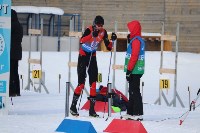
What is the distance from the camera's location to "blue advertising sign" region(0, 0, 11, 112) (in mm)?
12523

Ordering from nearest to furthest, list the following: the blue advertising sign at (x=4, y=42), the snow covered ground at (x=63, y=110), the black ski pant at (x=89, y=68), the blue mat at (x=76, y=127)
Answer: the blue mat at (x=76, y=127), the snow covered ground at (x=63, y=110), the blue advertising sign at (x=4, y=42), the black ski pant at (x=89, y=68)

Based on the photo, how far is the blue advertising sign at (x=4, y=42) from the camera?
12523 mm

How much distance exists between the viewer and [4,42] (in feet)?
41.3

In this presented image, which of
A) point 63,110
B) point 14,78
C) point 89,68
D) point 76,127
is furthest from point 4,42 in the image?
point 14,78

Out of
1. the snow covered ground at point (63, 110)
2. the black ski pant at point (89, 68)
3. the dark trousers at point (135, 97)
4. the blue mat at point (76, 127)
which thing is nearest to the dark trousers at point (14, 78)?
the snow covered ground at point (63, 110)

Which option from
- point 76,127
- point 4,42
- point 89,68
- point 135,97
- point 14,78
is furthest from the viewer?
point 14,78

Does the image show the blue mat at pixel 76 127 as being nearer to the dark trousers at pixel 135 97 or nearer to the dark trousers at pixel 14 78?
the dark trousers at pixel 135 97

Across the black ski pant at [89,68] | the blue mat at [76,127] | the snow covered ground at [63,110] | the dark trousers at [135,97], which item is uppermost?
the black ski pant at [89,68]

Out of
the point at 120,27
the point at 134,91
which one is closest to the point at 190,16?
the point at 120,27

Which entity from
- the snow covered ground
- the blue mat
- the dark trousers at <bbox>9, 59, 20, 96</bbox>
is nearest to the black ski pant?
the snow covered ground

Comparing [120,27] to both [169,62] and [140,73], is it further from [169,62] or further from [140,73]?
[140,73]

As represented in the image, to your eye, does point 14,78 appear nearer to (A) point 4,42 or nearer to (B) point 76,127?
(A) point 4,42

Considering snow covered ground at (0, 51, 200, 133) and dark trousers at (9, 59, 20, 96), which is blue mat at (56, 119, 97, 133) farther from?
dark trousers at (9, 59, 20, 96)

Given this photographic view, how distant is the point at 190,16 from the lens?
3631 centimetres
